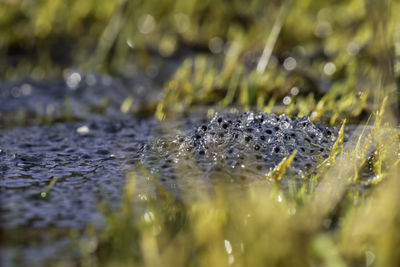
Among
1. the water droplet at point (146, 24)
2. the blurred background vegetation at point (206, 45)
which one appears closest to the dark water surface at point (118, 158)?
the blurred background vegetation at point (206, 45)

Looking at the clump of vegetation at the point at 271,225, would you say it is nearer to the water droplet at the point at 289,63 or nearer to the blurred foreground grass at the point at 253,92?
the blurred foreground grass at the point at 253,92

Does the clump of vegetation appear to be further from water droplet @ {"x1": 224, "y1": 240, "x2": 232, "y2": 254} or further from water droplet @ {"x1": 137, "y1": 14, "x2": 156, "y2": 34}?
water droplet @ {"x1": 137, "y1": 14, "x2": 156, "y2": 34}

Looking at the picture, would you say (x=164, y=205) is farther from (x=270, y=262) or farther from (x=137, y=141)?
(x=137, y=141)

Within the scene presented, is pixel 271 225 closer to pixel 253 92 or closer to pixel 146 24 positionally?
pixel 253 92

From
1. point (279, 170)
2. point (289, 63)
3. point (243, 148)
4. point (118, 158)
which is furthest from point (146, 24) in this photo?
point (279, 170)

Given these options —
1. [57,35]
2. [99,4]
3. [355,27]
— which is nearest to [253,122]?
[355,27]

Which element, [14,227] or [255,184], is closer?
[14,227]

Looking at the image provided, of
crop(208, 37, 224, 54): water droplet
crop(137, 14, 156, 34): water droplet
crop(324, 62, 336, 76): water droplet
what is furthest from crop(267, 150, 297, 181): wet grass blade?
crop(137, 14, 156, 34): water droplet
